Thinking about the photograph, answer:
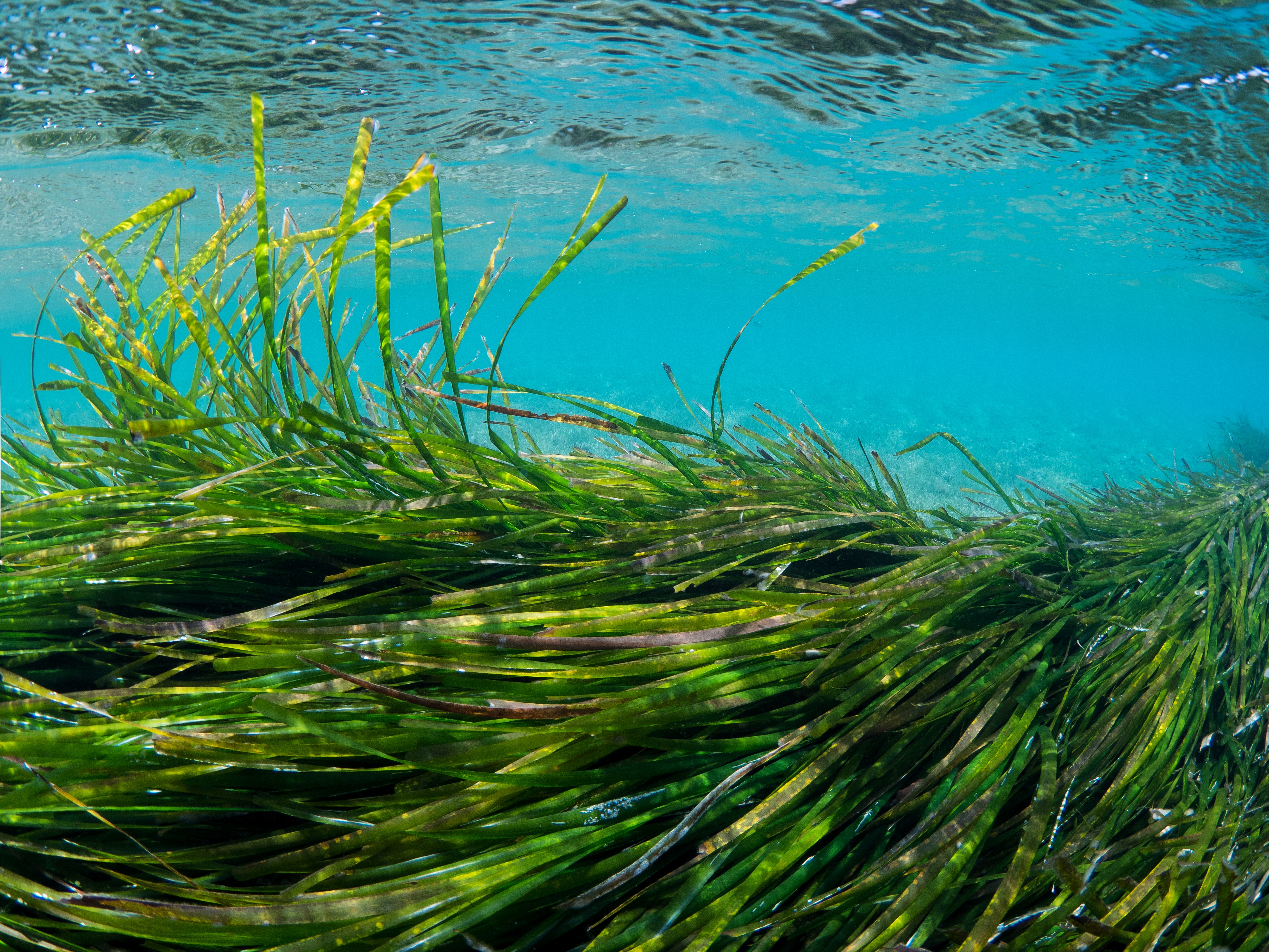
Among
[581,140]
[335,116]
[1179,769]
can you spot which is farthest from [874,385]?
[1179,769]

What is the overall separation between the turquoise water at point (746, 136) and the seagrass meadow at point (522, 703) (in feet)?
10.5

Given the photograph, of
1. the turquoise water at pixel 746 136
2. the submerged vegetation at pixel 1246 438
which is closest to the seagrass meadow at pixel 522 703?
the turquoise water at pixel 746 136

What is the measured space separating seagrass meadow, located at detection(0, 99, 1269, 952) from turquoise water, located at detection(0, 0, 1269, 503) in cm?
321

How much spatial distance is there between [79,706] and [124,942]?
0.34m

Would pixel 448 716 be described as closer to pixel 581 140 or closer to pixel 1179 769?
pixel 1179 769

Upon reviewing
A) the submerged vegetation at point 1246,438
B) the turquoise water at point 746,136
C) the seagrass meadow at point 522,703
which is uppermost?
the turquoise water at point 746,136

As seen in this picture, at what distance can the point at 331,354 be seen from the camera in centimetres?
155

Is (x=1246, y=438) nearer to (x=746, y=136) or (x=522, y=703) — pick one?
(x=746, y=136)

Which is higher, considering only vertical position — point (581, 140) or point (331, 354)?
point (581, 140)

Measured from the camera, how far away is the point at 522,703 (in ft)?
3.18

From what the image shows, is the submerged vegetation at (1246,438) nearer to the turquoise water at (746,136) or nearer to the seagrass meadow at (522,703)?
the turquoise water at (746,136)

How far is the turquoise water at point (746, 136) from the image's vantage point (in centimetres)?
749

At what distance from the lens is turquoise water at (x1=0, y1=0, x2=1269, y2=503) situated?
749 centimetres

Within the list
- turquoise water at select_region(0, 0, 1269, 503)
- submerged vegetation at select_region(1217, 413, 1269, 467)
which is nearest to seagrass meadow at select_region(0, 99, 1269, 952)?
A: turquoise water at select_region(0, 0, 1269, 503)
